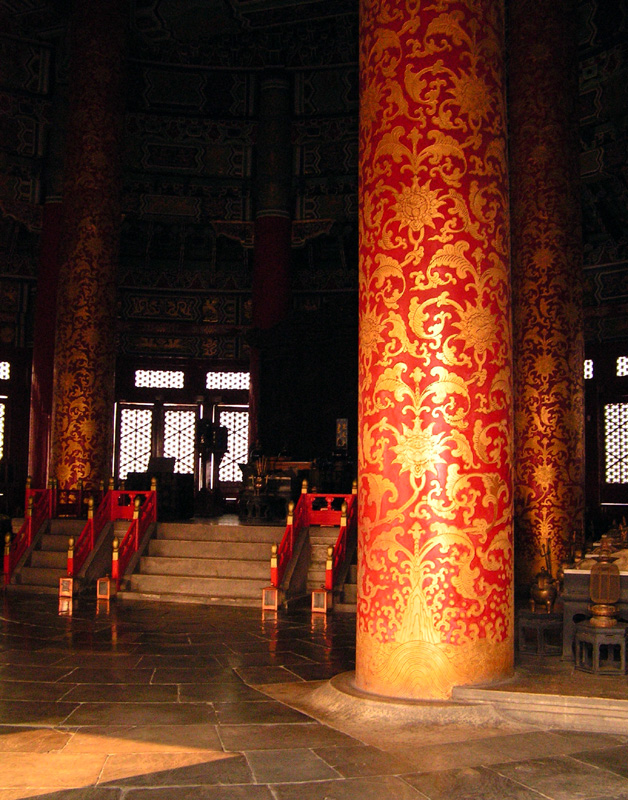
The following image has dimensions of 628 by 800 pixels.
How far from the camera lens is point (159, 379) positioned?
A: 1605cm

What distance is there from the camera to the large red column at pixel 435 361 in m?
3.71

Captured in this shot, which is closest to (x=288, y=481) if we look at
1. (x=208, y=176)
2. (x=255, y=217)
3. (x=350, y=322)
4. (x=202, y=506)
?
(x=202, y=506)

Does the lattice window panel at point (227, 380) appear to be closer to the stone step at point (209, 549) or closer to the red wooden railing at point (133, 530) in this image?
the red wooden railing at point (133, 530)

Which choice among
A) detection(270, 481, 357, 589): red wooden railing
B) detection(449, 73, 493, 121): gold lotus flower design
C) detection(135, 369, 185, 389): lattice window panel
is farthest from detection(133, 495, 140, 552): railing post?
detection(135, 369, 185, 389): lattice window panel

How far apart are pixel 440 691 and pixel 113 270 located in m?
7.98

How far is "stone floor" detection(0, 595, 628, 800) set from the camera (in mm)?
2754

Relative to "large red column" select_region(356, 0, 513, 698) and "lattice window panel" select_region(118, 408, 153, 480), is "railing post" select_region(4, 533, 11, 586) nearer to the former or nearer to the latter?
"large red column" select_region(356, 0, 513, 698)

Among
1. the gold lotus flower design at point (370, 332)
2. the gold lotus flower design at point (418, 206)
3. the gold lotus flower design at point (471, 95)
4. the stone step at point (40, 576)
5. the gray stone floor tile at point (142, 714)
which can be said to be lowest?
the stone step at point (40, 576)

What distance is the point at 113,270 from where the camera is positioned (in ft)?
34.4

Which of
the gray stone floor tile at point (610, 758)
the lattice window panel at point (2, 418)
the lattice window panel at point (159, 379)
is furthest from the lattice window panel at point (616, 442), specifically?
the gray stone floor tile at point (610, 758)

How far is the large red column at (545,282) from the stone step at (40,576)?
4366mm

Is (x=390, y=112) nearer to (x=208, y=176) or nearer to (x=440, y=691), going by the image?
(x=440, y=691)

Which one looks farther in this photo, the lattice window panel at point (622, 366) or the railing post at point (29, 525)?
the lattice window panel at point (622, 366)

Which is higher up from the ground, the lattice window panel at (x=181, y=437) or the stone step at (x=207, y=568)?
the lattice window panel at (x=181, y=437)
